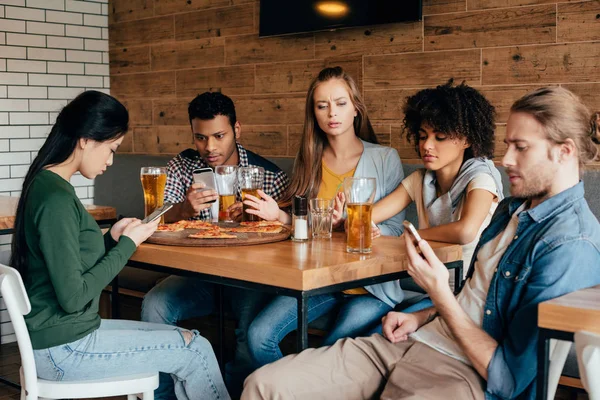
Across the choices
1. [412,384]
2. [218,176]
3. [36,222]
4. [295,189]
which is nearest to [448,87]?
[295,189]

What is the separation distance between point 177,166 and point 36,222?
139cm

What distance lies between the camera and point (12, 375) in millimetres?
3447

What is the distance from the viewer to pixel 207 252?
2156mm

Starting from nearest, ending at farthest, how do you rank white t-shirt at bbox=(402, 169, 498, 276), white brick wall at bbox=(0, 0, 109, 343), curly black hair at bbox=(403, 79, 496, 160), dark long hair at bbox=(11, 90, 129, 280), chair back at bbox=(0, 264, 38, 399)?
chair back at bbox=(0, 264, 38, 399) → dark long hair at bbox=(11, 90, 129, 280) → white t-shirt at bbox=(402, 169, 498, 276) → curly black hair at bbox=(403, 79, 496, 160) → white brick wall at bbox=(0, 0, 109, 343)

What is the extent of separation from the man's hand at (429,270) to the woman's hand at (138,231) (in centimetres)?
80

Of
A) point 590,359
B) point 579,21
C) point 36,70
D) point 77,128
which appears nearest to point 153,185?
point 77,128

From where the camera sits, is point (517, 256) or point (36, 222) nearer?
point (517, 256)

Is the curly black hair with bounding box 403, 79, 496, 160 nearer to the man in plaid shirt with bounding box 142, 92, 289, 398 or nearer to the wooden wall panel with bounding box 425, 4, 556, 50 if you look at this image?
the man in plaid shirt with bounding box 142, 92, 289, 398

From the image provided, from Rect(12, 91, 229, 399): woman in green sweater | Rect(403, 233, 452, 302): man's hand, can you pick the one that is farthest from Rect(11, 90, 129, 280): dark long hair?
Rect(403, 233, 452, 302): man's hand

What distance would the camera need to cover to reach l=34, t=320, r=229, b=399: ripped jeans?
198cm

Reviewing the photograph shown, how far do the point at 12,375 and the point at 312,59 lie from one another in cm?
223

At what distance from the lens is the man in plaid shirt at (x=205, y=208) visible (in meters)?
2.75

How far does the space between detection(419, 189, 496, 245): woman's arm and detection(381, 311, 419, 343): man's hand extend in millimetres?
438

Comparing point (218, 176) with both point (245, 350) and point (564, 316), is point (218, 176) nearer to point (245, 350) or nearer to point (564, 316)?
point (245, 350)
